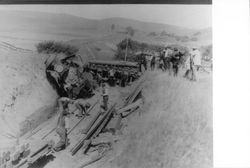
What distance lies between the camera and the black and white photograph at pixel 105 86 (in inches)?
39.0

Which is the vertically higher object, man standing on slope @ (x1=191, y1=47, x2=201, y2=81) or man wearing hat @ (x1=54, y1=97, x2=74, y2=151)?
man standing on slope @ (x1=191, y1=47, x2=201, y2=81)

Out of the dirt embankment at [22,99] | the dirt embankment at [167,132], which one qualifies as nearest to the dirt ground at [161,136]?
the dirt embankment at [167,132]

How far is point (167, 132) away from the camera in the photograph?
1.00 metres

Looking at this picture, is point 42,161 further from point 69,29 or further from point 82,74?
point 69,29

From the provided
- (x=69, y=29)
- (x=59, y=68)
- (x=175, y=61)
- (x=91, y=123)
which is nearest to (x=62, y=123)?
(x=91, y=123)

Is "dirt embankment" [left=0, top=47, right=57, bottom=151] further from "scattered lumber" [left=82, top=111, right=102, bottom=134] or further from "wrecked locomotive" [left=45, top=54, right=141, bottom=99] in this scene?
"scattered lumber" [left=82, top=111, right=102, bottom=134]

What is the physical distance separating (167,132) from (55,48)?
22.1 inches

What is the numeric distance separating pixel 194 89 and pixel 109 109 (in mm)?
352

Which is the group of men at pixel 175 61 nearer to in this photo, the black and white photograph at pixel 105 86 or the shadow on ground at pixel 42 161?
the black and white photograph at pixel 105 86

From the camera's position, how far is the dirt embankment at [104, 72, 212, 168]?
0.99 m

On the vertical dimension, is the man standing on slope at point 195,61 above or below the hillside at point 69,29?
below

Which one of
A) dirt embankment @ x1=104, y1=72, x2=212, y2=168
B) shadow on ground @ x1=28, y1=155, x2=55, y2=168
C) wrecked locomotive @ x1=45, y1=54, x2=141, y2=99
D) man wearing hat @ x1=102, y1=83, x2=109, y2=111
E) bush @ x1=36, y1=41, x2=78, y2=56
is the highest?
bush @ x1=36, y1=41, x2=78, y2=56

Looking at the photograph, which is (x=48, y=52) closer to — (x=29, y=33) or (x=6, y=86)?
(x=29, y=33)

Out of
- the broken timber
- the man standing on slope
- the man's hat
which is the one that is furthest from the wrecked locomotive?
the man standing on slope
